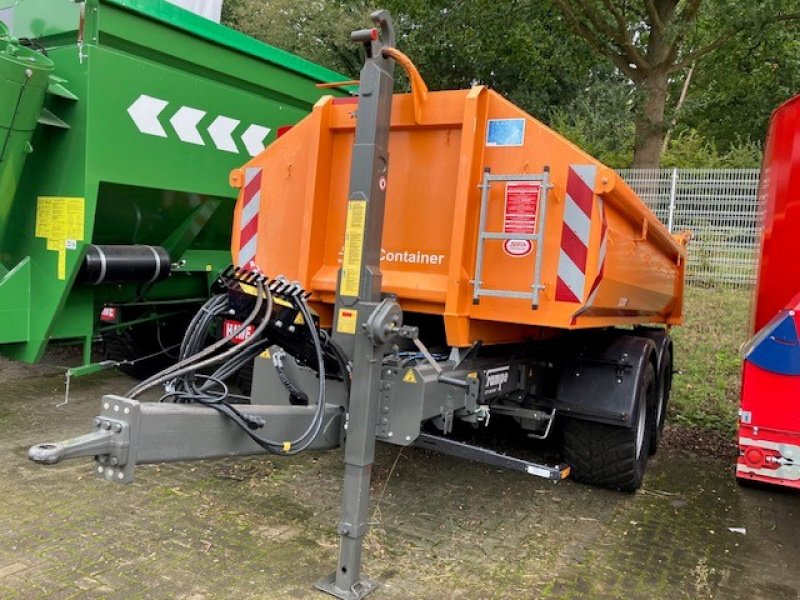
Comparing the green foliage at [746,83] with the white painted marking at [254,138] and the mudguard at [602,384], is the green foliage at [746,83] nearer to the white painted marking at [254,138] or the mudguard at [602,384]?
the white painted marking at [254,138]

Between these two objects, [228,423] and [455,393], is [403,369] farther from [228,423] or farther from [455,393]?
[228,423]

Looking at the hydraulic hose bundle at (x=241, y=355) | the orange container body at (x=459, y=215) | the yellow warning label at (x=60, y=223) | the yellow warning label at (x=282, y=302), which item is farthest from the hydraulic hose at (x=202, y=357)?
the yellow warning label at (x=60, y=223)

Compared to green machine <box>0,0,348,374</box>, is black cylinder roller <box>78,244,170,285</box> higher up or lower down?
lower down

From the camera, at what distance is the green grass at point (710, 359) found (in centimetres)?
604

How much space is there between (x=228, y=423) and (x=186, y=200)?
9.34 ft

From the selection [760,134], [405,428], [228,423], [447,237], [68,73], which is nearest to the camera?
[228,423]

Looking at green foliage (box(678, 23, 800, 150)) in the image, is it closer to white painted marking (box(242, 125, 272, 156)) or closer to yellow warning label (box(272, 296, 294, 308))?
white painted marking (box(242, 125, 272, 156))

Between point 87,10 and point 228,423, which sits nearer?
point 228,423

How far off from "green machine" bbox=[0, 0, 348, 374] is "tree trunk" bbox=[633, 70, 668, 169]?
30.3ft

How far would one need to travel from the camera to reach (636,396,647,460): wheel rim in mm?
3984

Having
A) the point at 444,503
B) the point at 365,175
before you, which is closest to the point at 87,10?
the point at 365,175

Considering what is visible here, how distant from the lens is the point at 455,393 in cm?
311

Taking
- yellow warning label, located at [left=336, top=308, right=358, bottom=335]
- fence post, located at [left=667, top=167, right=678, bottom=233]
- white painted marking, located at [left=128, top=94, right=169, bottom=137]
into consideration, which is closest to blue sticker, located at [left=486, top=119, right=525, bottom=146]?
yellow warning label, located at [left=336, top=308, right=358, bottom=335]

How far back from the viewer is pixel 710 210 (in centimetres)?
1206
